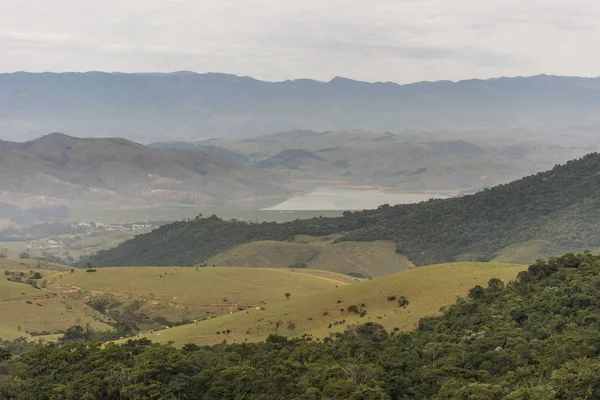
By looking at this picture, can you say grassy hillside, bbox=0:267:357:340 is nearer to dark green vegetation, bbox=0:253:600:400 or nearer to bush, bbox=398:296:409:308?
bush, bbox=398:296:409:308

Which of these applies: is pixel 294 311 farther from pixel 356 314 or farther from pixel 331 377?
pixel 331 377

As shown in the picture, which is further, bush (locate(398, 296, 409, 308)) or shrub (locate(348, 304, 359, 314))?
shrub (locate(348, 304, 359, 314))

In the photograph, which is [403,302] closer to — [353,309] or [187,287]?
[353,309]

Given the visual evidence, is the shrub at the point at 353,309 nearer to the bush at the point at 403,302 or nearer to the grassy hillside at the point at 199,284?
the bush at the point at 403,302

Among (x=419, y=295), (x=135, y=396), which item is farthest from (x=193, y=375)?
(x=419, y=295)

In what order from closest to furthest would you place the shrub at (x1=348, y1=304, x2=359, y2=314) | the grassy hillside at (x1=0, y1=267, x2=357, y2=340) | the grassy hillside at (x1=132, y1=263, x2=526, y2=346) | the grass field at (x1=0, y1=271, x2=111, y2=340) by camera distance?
the grassy hillside at (x1=132, y1=263, x2=526, y2=346) → the shrub at (x1=348, y1=304, x2=359, y2=314) → the grass field at (x1=0, y1=271, x2=111, y2=340) → the grassy hillside at (x1=0, y1=267, x2=357, y2=340)

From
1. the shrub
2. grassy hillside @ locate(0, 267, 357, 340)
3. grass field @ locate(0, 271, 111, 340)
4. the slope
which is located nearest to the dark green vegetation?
the shrub

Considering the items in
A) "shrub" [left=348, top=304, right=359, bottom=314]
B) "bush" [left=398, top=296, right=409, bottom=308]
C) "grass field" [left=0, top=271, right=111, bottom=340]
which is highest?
"bush" [left=398, top=296, right=409, bottom=308]

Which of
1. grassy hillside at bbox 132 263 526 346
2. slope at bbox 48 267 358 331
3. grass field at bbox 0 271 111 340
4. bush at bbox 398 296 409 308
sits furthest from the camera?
slope at bbox 48 267 358 331
